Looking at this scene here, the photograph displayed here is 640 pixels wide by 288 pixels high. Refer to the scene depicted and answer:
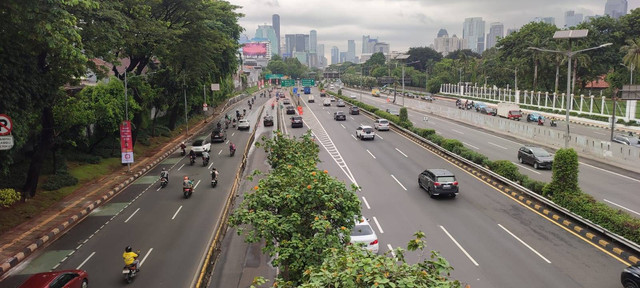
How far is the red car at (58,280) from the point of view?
45.0 feet

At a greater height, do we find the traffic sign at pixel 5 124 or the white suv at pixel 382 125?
the traffic sign at pixel 5 124

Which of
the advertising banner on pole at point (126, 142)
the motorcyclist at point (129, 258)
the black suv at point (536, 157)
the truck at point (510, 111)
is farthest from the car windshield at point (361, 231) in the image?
the truck at point (510, 111)

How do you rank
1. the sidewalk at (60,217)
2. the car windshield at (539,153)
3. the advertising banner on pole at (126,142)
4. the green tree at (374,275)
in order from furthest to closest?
1. the advertising banner on pole at (126,142)
2. the car windshield at (539,153)
3. the sidewalk at (60,217)
4. the green tree at (374,275)

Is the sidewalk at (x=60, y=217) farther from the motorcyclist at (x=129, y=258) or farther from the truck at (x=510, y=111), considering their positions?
the truck at (x=510, y=111)

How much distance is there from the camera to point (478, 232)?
18688 mm

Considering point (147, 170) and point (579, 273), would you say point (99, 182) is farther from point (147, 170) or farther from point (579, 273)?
point (579, 273)

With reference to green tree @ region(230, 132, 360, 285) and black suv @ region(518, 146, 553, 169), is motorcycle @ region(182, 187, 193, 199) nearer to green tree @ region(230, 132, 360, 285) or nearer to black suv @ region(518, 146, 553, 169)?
green tree @ region(230, 132, 360, 285)

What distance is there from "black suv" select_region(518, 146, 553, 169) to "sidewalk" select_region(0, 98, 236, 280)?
94.0 feet

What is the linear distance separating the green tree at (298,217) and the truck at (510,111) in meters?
56.8

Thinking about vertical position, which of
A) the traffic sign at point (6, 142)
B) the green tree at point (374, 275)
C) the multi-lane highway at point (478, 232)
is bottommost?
the multi-lane highway at point (478, 232)

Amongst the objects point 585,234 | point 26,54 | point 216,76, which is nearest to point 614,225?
point 585,234

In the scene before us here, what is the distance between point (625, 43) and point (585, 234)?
73.0 m

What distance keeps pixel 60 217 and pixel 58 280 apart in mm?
10124

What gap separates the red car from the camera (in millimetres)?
13711
